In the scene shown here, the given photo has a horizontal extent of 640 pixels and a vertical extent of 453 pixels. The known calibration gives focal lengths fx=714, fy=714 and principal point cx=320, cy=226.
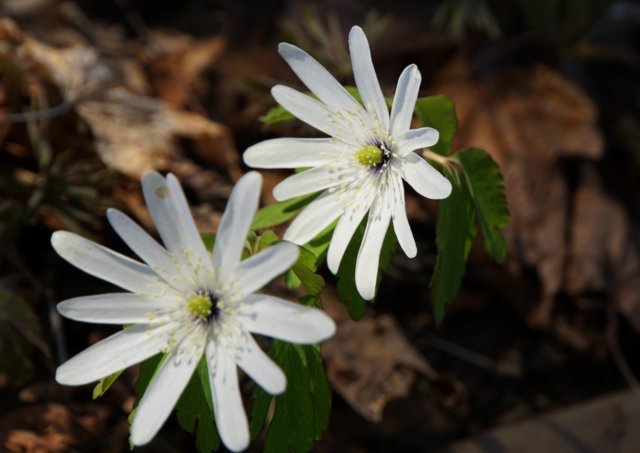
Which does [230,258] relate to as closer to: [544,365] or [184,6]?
[544,365]

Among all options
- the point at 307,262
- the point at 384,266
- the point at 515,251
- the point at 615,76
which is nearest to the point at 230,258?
the point at 307,262

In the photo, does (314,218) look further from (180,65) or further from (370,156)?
(180,65)

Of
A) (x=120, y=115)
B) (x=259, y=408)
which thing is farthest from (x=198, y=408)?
(x=120, y=115)

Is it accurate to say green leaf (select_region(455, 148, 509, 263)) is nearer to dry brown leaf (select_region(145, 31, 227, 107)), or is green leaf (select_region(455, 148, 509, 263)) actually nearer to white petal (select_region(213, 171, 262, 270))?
white petal (select_region(213, 171, 262, 270))

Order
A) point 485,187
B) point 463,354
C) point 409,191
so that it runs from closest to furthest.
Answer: point 485,187, point 463,354, point 409,191

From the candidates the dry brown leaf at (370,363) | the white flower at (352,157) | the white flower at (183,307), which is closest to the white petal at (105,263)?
the white flower at (183,307)

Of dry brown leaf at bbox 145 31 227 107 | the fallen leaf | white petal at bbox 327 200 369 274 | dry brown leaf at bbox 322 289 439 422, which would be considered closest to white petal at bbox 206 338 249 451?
white petal at bbox 327 200 369 274
